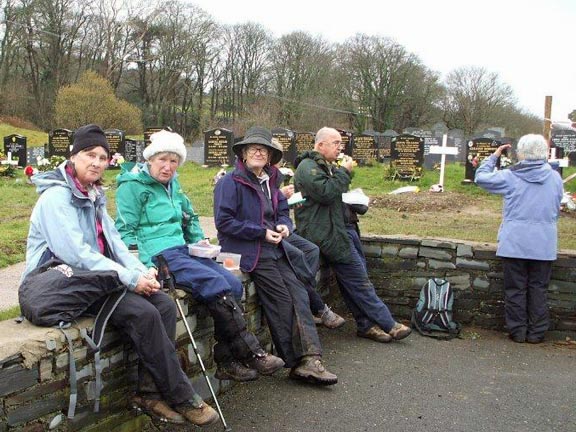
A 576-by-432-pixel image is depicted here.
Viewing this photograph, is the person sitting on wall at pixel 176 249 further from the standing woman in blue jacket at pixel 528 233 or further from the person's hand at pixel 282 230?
the standing woman in blue jacket at pixel 528 233

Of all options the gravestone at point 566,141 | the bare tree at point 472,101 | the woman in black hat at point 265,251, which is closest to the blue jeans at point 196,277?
the woman in black hat at point 265,251

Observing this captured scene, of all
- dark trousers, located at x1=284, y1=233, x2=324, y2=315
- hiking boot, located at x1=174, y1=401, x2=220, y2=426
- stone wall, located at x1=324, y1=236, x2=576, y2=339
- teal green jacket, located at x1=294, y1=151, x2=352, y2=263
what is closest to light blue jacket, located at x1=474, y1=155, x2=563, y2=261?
stone wall, located at x1=324, y1=236, x2=576, y2=339

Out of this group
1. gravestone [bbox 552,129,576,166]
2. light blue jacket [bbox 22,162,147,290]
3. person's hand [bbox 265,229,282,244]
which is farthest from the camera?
gravestone [bbox 552,129,576,166]

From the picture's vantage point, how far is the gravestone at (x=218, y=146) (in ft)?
63.4

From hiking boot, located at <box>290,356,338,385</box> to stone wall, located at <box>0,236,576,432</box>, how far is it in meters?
0.51

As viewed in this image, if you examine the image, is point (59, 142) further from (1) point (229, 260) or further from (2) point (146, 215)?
(2) point (146, 215)

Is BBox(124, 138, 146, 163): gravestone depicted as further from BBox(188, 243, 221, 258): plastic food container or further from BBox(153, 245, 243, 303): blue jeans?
BBox(153, 245, 243, 303): blue jeans

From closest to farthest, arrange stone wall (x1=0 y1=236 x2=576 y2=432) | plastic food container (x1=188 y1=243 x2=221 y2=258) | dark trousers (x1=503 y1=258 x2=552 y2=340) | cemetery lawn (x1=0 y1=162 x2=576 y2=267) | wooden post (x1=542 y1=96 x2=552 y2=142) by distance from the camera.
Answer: stone wall (x1=0 y1=236 x2=576 y2=432), plastic food container (x1=188 y1=243 x2=221 y2=258), dark trousers (x1=503 y1=258 x2=552 y2=340), cemetery lawn (x1=0 y1=162 x2=576 y2=267), wooden post (x1=542 y1=96 x2=552 y2=142)

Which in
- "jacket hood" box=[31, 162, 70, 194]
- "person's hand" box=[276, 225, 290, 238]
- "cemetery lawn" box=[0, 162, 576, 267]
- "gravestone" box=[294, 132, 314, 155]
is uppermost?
"gravestone" box=[294, 132, 314, 155]

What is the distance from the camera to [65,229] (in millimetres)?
2773

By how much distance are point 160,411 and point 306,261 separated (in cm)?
203

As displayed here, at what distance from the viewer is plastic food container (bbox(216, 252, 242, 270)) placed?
410cm

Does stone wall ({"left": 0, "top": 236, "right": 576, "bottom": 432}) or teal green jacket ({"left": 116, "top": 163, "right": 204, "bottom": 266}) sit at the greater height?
teal green jacket ({"left": 116, "top": 163, "right": 204, "bottom": 266})

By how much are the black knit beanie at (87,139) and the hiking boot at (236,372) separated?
1.57 metres
